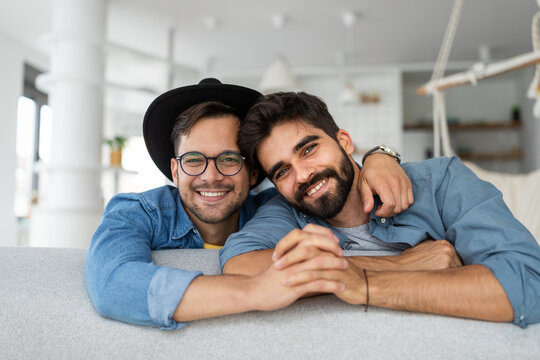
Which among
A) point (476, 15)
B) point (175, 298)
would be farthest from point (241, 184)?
point (476, 15)

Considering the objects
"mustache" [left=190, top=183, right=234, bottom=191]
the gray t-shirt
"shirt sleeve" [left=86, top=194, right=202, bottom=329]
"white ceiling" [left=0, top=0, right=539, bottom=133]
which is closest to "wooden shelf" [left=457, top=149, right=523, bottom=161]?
"white ceiling" [left=0, top=0, right=539, bottom=133]

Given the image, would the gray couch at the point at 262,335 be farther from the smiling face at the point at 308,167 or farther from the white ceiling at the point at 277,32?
the white ceiling at the point at 277,32

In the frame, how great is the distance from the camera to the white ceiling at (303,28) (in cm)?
487

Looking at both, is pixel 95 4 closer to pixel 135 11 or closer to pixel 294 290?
pixel 135 11

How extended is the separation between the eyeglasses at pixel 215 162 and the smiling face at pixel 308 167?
0.35ft

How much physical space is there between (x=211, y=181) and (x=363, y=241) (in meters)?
0.49

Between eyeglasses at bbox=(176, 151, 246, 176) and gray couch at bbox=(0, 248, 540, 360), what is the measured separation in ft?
1.79

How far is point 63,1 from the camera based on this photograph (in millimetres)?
3920

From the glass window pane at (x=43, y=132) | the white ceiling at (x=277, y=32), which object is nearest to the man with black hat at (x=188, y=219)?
the white ceiling at (x=277, y=32)

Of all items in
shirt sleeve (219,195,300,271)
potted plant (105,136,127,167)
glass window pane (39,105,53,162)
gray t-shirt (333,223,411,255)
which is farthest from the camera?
glass window pane (39,105,53,162)

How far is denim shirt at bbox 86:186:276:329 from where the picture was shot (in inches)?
35.6

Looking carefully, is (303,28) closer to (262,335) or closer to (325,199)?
(325,199)

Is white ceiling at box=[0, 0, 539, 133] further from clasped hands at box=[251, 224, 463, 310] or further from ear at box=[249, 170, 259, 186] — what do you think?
clasped hands at box=[251, 224, 463, 310]

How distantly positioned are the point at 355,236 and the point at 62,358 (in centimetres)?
83
